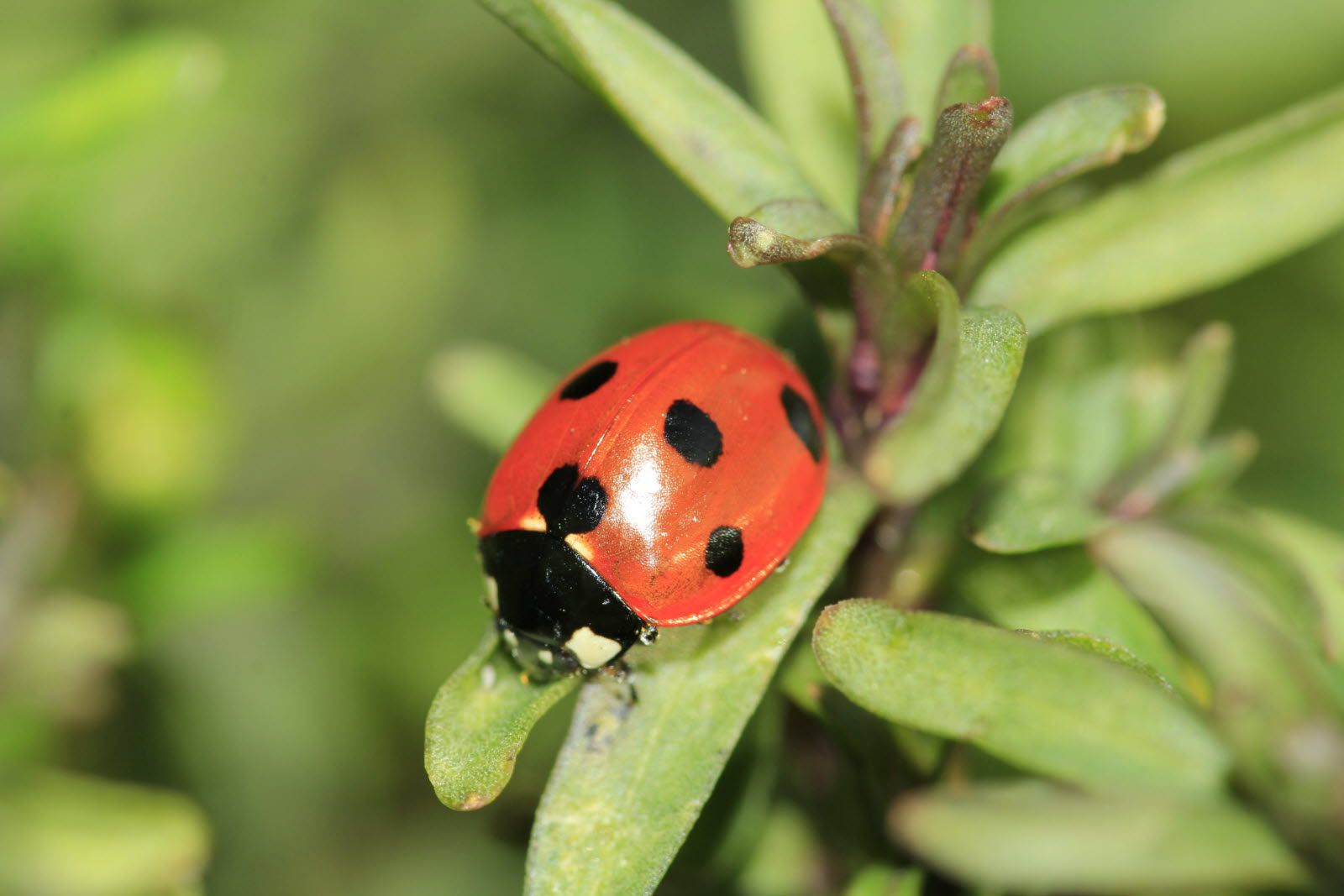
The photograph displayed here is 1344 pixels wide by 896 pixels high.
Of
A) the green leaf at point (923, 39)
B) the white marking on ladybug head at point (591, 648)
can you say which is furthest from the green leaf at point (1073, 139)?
the white marking on ladybug head at point (591, 648)

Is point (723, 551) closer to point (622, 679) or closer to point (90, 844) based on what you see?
point (622, 679)

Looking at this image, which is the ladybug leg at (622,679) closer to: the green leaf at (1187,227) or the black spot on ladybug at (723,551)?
the black spot on ladybug at (723,551)

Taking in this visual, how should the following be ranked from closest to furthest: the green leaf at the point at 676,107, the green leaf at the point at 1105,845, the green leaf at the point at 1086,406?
1. the green leaf at the point at 1105,845
2. the green leaf at the point at 676,107
3. the green leaf at the point at 1086,406

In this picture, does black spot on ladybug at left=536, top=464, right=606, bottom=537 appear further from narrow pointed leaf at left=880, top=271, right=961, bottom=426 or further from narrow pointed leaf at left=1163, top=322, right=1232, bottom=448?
narrow pointed leaf at left=1163, top=322, right=1232, bottom=448

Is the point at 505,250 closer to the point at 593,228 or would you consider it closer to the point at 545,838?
the point at 593,228

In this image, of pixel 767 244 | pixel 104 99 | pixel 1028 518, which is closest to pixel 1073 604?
pixel 1028 518

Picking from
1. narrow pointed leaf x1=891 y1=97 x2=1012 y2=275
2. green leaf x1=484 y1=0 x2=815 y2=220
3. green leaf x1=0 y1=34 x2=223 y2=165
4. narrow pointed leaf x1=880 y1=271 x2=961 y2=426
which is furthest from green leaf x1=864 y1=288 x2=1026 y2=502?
green leaf x1=0 y1=34 x2=223 y2=165

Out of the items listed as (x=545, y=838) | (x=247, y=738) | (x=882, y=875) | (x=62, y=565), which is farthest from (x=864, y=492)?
(x=247, y=738)
